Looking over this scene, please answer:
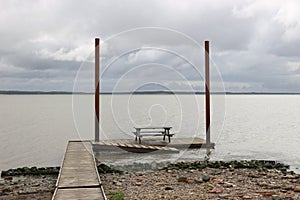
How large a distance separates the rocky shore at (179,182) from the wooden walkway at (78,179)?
512 mm

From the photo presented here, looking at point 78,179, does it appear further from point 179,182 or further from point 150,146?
point 150,146

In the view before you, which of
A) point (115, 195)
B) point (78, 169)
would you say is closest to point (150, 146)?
point (78, 169)

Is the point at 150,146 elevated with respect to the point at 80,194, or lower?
elevated

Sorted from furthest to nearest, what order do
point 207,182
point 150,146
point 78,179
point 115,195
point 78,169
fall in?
point 150,146 → point 207,182 → point 78,169 → point 78,179 → point 115,195

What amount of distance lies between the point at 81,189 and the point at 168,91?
7.74 m

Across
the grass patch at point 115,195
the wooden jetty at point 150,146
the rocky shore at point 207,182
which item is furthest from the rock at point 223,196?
the wooden jetty at point 150,146

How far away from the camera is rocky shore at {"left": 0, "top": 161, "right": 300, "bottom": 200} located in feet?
28.1

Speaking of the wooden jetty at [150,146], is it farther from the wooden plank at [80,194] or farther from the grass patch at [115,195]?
the wooden plank at [80,194]

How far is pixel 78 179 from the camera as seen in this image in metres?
8.51

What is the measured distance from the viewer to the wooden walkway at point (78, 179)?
7.26 meters

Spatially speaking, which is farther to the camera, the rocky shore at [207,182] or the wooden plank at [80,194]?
the rocky shore at [207,182]

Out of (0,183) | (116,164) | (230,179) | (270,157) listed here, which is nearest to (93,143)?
(116,164)

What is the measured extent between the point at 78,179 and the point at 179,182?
2.72 metres

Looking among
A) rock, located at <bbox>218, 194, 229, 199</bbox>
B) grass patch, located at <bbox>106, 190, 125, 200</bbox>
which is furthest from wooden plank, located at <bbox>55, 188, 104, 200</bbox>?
rock, located at <bbox>218, 194, 229, 199</bbox>
